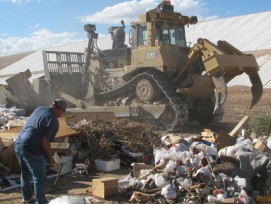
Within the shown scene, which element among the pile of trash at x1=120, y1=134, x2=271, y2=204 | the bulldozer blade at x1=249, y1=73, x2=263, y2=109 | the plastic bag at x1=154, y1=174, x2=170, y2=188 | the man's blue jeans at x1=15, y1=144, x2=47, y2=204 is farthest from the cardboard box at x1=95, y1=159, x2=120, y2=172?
the bulldozer blade at x1=249, y1=73, x2=263, y2=109

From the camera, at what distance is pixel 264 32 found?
3850 centimetres

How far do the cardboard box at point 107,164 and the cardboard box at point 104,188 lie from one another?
1699 mm

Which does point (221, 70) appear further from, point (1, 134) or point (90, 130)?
point (1, 134)

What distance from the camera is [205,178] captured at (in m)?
6.76

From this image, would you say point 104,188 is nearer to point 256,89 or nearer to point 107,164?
point 107,164

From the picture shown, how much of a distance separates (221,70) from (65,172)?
4.95 meters

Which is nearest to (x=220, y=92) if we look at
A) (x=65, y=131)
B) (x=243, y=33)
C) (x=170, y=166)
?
(x=65, y=131)

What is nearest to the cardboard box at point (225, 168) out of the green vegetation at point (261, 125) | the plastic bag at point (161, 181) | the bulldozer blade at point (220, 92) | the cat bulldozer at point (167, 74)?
the plastic bag at point (161, 181)

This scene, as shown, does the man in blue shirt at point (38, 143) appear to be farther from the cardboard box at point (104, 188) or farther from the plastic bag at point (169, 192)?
the plastic bag at point (169, 192)

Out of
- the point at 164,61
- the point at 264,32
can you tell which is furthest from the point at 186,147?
the point at 264,32

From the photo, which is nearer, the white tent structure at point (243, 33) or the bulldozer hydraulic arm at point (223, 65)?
the bulldozer hydraulic arm at point (223, 65)

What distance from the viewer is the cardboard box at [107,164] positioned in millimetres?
8555

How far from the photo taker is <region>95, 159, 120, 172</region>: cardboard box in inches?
337

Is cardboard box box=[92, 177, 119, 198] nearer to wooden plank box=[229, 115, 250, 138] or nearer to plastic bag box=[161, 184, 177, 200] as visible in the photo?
plastic bag box=[161, 184, 177, 200]
